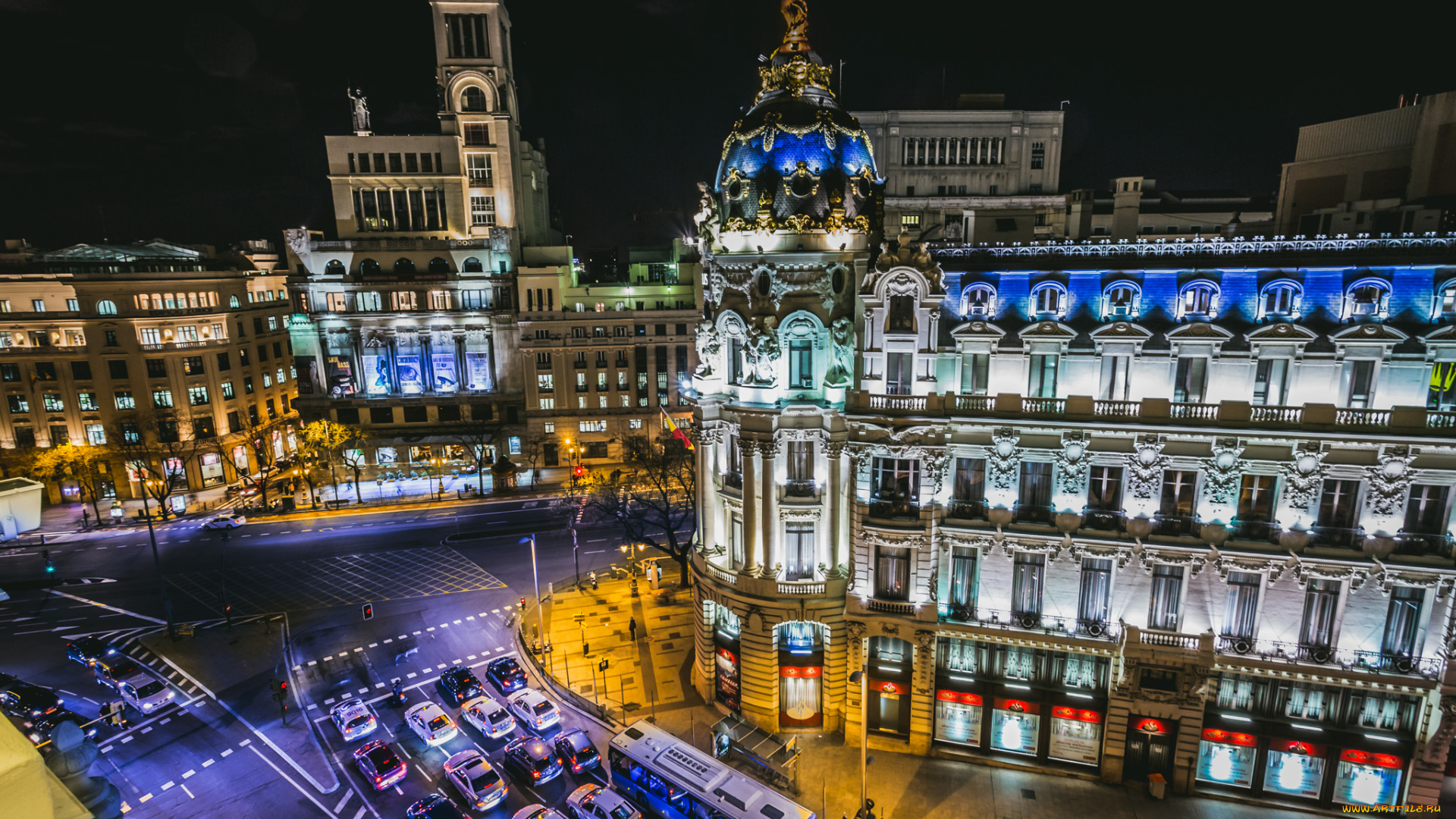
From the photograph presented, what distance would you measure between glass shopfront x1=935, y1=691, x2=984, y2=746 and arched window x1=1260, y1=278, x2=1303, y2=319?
87.9 feet

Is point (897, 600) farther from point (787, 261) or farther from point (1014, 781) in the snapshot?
point (787, 261)

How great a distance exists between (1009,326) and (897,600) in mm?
17512

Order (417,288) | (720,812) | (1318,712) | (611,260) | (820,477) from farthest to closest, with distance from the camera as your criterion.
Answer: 1. (611,260)
2. (417,288)
3. (820,477)
4. (1318,712)
5. (720,812)

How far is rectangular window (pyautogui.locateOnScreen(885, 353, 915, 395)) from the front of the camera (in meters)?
41.5

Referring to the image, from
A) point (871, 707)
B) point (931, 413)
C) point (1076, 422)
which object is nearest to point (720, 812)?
point (871, 707)

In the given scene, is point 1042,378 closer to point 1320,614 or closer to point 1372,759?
point 1320,614

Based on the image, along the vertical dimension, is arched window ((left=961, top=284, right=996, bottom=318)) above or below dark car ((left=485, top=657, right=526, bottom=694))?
above

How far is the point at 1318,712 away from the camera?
3800 centimetres

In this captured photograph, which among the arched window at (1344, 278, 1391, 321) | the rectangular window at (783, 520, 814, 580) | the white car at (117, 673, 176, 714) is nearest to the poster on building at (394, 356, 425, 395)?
the white car at (117, 673, 176, 714)

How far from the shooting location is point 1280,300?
37031 mm

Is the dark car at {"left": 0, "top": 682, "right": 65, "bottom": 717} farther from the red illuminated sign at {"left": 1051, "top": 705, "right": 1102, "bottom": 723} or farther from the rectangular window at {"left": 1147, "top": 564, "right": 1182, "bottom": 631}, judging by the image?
the rectangular window at {"left": 1147, "top": 564, "right": 1182, "bottom": 631}

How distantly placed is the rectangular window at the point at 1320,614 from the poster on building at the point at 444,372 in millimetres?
93779

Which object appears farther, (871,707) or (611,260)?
(611,260)

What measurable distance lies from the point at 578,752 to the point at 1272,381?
43923 millimetres
